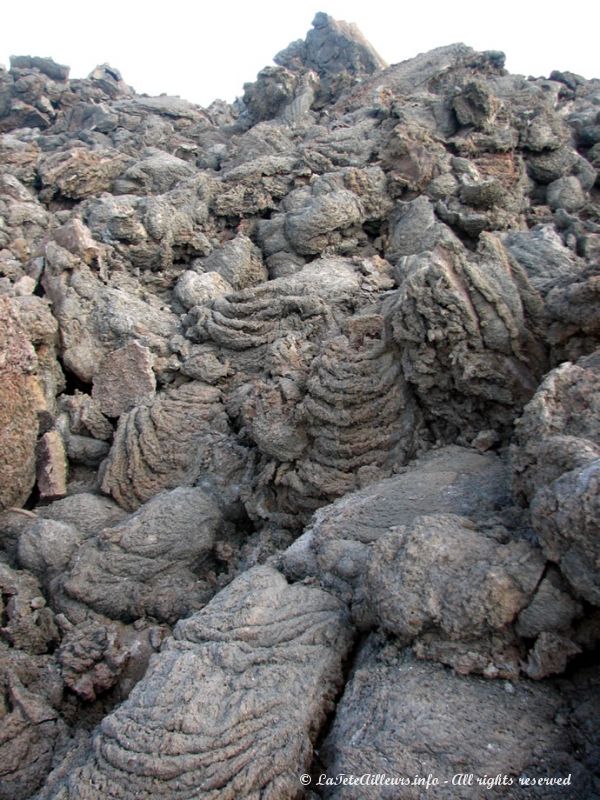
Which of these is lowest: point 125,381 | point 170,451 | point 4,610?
point 4,610

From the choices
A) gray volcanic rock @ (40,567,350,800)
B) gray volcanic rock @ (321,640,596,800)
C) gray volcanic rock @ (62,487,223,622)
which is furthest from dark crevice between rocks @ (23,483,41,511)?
gray volcanic rock @ (321,640,596,800)

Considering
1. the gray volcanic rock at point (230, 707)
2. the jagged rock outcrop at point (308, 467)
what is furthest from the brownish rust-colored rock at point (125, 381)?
the gray volcanic rock at point (230, 707)

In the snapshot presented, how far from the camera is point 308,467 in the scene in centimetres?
647

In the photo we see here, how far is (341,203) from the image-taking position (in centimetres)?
1091

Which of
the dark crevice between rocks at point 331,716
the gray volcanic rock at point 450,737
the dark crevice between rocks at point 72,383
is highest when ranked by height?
the dark crevice between rocks at point 72,383

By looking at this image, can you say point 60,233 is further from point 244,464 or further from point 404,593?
point 404,593

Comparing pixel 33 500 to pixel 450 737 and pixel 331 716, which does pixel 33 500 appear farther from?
pixel 450 737

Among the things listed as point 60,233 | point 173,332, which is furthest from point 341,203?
point 60,233

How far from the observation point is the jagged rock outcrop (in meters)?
3.47

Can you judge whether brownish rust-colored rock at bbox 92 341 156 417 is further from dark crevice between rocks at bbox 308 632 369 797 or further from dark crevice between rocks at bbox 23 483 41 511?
dark crevice between rocks at bbox 308 632 369 797

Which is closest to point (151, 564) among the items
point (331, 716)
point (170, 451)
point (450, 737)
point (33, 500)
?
point (170, 451)

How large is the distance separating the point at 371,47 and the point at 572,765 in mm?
33251

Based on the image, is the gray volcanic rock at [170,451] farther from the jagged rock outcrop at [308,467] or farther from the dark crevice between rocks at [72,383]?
the dark crevice between rocks at [72,383]

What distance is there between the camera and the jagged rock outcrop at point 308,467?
3469 mm
